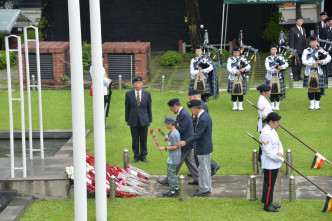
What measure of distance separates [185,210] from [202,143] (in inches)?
57.7

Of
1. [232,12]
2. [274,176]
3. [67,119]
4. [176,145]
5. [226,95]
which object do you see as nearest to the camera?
[274,176]

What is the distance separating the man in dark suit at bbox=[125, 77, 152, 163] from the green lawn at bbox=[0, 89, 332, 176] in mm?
409

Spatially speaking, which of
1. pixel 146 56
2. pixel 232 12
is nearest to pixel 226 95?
pixel 146 56

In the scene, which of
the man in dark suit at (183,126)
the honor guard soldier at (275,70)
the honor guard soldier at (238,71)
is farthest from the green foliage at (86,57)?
the man in dark suit at (183,126)

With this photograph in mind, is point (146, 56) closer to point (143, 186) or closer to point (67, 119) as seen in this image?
point (67, 119)

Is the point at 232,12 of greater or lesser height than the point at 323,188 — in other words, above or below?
above

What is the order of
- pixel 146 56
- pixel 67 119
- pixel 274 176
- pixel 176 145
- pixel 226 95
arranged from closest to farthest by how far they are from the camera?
pixel 274 176
pixel 176 145
pixel 67 119
pixel 226 95
pixel 146 56

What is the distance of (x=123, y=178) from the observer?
47.9 ft

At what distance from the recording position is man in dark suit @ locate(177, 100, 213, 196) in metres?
13.9

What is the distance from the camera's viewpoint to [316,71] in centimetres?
2166

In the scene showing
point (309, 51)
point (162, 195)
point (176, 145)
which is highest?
point (309, 51)

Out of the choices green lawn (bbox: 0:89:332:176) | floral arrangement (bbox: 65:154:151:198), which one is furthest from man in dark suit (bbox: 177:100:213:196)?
green lawn (bbox: 0:89:332:176)

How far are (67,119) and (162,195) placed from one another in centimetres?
806

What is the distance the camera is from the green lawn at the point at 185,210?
1281cm
